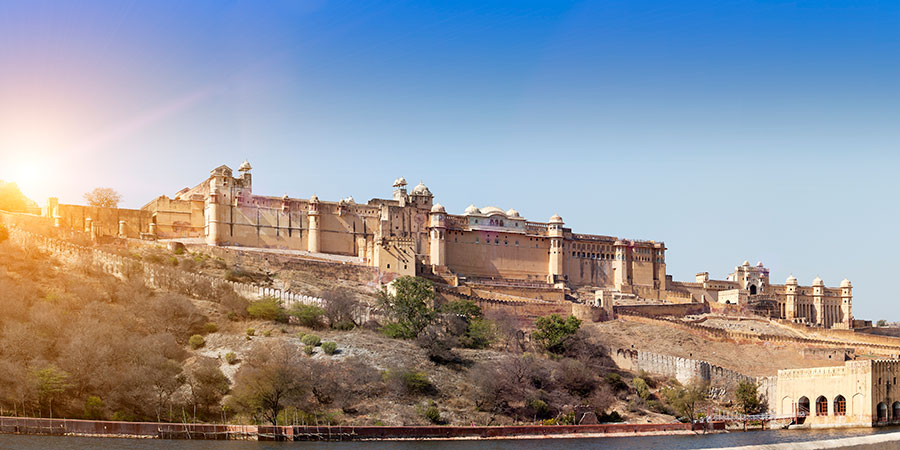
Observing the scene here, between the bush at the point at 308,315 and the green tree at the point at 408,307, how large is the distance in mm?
3623

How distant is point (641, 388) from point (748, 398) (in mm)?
5423

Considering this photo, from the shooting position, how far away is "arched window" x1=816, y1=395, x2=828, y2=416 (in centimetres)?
4472

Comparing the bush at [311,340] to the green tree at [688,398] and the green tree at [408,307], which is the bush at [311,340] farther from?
the green tree at [688,398]

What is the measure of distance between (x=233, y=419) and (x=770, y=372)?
1223 inches

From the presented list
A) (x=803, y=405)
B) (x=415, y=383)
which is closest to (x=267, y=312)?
(x=415, y=383)

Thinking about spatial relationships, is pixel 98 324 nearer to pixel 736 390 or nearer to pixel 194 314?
pixel 194 314

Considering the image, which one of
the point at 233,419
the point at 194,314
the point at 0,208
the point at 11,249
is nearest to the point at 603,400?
the point at 233,419

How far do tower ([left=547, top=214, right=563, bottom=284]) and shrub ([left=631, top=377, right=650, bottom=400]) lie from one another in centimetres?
2419

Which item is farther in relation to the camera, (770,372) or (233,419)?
(770,372)

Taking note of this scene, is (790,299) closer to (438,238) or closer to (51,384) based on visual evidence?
(438,238)

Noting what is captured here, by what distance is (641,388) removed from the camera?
48531mm

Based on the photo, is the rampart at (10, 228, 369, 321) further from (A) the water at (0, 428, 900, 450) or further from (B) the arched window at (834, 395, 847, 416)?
(B) the arched window at (834, 395, 847, 416)

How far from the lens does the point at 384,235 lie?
65688mm

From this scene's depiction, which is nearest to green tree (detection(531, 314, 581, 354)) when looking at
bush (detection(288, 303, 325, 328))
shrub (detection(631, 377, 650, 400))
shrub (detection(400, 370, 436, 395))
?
shrub (detection(631, 377, 650, 400))
